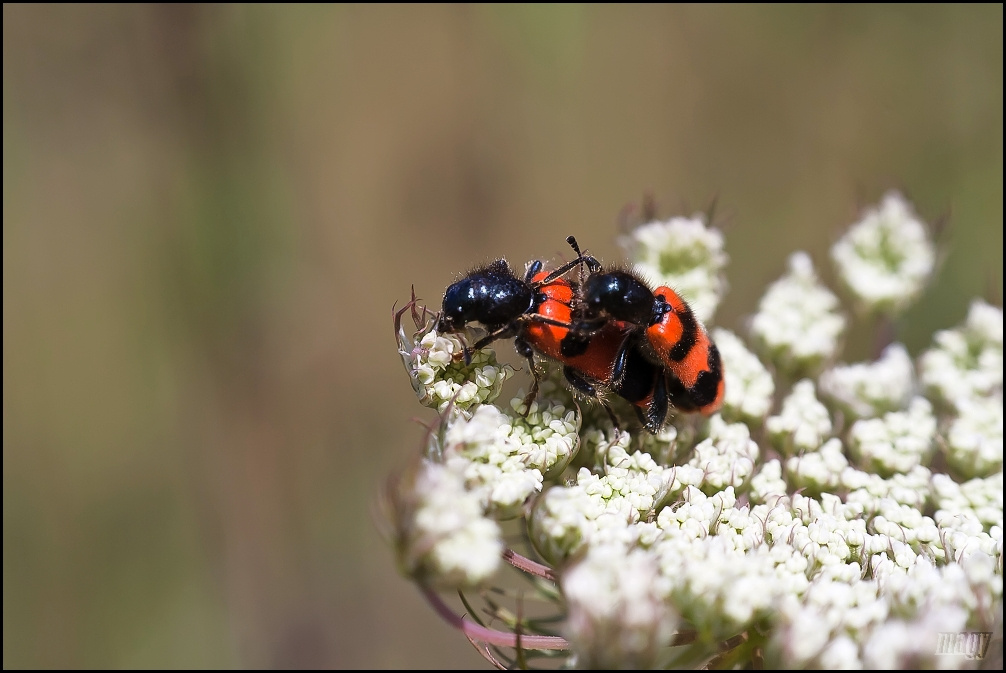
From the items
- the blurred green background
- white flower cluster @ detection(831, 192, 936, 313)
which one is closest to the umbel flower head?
Answer: white flower cluster @ detection(831, 192, 936, 313)

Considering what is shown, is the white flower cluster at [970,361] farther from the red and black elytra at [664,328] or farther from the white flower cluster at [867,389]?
the red and black elytra at [664,328]

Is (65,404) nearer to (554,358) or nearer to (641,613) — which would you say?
(554,358)

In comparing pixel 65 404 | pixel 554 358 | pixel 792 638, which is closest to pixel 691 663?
pixel 792 638

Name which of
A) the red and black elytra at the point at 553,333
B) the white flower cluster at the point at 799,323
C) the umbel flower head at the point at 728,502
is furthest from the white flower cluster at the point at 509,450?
the white flower cluster at the point at 799,323

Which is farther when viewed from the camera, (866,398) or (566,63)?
(566,63)

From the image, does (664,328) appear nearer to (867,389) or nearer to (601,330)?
(601,330)

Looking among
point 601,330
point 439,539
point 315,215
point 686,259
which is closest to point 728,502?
point 601,330

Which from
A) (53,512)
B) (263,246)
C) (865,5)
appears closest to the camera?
(53,512)
